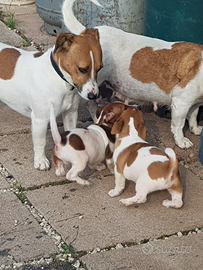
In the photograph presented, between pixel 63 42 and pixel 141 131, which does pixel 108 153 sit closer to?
pixel 141 131

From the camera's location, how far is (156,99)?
17.2 feet

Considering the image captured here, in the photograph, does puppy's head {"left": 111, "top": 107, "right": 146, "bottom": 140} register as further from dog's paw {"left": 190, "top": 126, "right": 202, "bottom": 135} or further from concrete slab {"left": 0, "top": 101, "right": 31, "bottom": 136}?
concrete slab {"left": 0, "top": 101, "right": 31, "bottom": 136}

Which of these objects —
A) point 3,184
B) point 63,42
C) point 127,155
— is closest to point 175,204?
point 127,155

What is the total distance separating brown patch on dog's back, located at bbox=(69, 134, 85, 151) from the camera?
4.16 meters

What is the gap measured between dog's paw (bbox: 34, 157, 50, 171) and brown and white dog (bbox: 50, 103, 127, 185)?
10.1 inches

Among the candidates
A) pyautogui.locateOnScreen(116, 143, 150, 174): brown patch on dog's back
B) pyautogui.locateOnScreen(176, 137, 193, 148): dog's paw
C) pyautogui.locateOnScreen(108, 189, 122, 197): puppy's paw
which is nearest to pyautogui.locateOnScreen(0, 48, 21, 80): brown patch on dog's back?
pyautogui.locateOnScreen(116, 143, 150, 174): brown patch on dog's back

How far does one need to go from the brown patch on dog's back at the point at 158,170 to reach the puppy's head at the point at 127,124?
513 millimetres

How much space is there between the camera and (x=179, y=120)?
5.07 m

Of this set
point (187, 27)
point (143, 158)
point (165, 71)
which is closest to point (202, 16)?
point (187, 27)

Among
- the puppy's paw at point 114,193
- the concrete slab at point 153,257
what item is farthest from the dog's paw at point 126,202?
the concrete slab at point 153,257

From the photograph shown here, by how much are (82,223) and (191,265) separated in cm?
92

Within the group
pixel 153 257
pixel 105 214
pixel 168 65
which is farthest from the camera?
pixel 168 65

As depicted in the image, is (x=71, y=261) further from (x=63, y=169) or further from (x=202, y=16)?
(x=202, y=16)

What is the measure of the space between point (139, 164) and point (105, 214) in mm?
493
